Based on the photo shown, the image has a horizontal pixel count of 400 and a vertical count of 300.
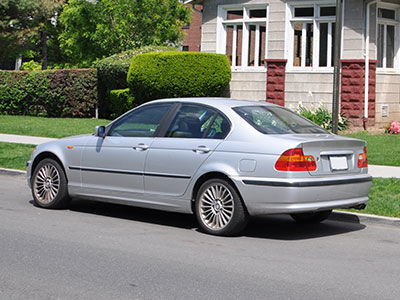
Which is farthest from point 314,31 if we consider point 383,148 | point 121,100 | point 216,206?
point 216,206

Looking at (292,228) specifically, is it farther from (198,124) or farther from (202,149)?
(198,124)

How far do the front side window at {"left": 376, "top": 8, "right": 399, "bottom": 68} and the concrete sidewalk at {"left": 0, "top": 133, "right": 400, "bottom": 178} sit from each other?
29.1 ft

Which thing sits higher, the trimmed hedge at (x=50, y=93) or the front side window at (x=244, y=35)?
the front side window at (x=244, y=35)

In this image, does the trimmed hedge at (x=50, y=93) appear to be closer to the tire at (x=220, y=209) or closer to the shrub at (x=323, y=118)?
the shrub at (x=323, y=118)

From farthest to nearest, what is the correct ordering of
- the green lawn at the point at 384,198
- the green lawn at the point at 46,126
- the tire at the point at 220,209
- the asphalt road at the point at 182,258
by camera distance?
1. the green lawn at the point at 46,126
2. the green lawn at the point at 384,198
3. the tire at the point at 220,209
4. the asphalt road at the point at 182,258

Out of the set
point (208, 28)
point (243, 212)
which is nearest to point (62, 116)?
point (208, 28)

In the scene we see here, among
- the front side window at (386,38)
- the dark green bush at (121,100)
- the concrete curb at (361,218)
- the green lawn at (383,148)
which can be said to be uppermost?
the front side window at (386,38)

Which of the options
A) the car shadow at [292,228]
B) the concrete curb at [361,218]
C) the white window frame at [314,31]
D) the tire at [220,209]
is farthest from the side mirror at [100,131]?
the white window frame at [314,31]

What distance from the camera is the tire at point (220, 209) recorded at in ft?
26.5

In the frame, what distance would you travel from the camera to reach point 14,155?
15.6 meters

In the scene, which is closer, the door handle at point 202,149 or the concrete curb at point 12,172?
the door handle at point 202,149

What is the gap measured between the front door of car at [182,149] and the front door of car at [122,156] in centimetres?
17

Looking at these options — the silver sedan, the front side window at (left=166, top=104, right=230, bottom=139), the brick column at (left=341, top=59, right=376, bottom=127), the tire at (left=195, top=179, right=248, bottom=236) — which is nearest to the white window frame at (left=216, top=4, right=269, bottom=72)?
the brick column at (left=341, top=59, right=376, bottom=127)

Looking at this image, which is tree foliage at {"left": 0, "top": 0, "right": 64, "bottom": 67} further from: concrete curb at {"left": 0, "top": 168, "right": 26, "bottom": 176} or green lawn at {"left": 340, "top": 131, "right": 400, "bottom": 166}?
concrete curb at {"left": 0, "top": 168, "right": 26, "bottom": 176}
